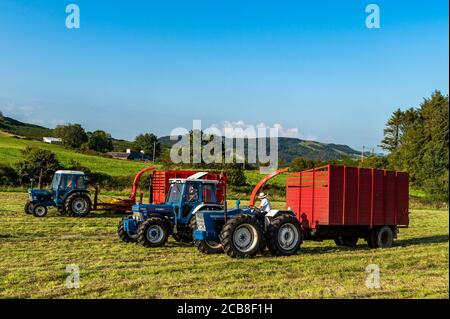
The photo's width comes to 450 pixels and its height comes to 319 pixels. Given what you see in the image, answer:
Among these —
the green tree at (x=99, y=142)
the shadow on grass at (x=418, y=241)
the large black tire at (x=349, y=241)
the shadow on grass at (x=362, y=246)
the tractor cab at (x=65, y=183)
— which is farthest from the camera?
the green tree at (x=99, y=142)

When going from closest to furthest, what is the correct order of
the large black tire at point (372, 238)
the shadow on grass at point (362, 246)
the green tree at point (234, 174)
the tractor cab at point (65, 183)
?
the shadow on grass at point (362, 246), the large black tire at point (372, 238), the tractor cab at point (65, 183), the green tree at point (234, 174)

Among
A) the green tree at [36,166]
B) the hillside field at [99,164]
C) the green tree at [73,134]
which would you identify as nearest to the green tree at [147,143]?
the green tree at [73,134]

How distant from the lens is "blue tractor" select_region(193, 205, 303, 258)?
462 inches

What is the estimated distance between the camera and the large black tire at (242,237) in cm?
1161

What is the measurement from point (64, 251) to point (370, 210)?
798 cm

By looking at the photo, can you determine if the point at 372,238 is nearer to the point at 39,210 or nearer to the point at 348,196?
the point at 348,196

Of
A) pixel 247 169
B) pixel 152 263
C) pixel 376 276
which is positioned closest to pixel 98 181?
pixel 247 169

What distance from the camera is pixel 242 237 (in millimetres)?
11938

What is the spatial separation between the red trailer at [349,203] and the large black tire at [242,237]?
2.18m

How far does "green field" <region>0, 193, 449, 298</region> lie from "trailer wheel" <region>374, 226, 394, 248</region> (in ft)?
1.41

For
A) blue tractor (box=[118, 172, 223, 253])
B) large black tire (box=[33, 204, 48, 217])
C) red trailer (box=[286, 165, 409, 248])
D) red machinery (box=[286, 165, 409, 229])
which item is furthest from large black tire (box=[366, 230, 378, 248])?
large black tire (box=[33, 204, 48, 217])

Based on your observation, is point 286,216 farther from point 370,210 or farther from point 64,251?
point 64,251

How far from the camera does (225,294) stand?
25.8 feet

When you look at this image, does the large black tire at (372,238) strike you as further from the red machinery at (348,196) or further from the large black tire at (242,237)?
the large black tire at (242,237)
